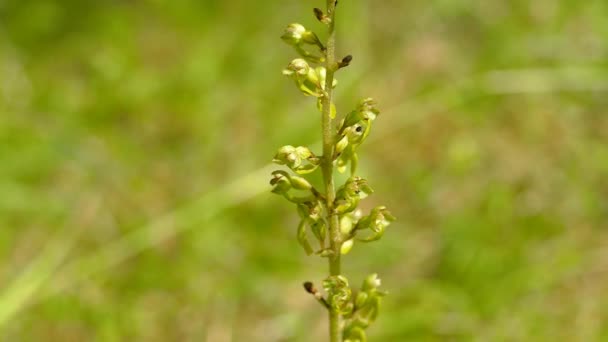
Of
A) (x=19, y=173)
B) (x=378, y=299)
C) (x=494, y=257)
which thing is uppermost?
(x=19, y=173)

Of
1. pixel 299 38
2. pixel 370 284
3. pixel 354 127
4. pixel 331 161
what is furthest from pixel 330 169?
pixel 370 284

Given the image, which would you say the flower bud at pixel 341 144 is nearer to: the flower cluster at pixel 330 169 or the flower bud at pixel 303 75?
the flower cluster at pixel 330 169

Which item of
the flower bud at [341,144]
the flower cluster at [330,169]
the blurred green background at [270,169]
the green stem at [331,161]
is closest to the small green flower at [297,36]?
the flower cluster at [330,169]

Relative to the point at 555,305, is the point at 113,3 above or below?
above

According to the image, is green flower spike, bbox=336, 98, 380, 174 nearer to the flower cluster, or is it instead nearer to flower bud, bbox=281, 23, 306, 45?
the flower cluster

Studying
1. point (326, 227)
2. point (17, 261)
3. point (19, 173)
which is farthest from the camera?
point (19, 173)

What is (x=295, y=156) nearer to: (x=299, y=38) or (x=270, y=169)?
(x=299, y=38)

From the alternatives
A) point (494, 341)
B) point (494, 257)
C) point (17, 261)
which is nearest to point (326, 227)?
point (494, 341)

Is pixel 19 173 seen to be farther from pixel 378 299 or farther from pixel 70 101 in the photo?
pixel 378 299
